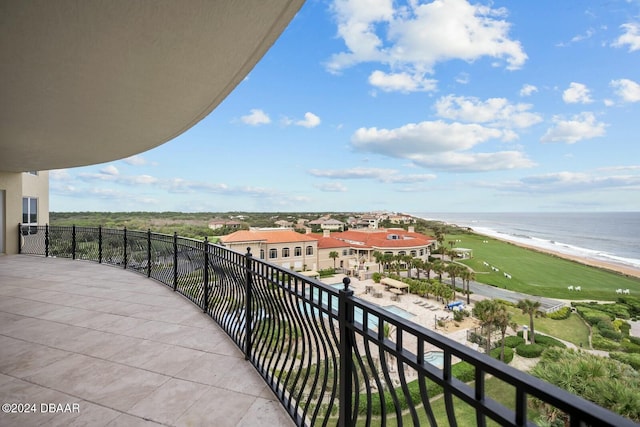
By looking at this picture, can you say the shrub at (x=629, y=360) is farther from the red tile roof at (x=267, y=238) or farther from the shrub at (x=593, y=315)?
the red tile roof at (x=267, y=238)

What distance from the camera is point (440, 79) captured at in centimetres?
6397

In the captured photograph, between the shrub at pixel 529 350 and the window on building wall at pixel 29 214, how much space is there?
26.4 m

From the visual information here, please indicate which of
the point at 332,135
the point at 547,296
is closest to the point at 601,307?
the point at 547,296

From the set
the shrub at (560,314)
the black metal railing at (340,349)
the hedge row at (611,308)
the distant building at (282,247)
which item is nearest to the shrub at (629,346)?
the hedge row at (611,308)

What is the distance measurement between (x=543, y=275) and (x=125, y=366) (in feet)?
195

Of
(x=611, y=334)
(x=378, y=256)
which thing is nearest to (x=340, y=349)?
(x=378, y=256)

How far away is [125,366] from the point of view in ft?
8.66

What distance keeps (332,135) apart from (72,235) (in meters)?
56.2

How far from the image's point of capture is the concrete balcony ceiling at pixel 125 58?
204 cm

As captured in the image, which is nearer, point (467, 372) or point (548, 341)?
point (467, 372)

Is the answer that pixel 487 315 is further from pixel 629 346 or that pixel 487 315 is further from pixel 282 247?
pixel 282 247

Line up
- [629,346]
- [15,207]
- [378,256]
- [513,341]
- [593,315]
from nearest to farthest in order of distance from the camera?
1. [15,207]
2. [513,341]
3. [629,346]
4. [593,315]
5. [378,256]

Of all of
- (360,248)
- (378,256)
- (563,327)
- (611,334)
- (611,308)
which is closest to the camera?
(611,334)

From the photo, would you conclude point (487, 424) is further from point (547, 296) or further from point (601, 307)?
point (547, 296)
